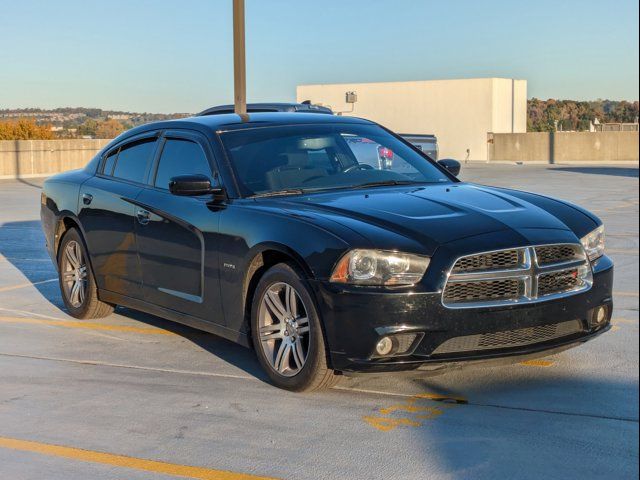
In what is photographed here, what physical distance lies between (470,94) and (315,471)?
56.2 m

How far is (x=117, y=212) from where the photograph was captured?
24.7 ft

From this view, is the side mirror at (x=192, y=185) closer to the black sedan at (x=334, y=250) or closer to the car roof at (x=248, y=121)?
the black sedan at (x=334, y=250)

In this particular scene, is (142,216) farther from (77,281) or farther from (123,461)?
(123,461)

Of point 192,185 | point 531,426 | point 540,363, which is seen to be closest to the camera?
point 531,426

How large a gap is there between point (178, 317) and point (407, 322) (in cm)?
212

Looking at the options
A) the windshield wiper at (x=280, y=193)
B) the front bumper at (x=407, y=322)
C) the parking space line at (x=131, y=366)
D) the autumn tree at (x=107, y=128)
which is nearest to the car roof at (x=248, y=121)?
the windshield wiper at (x=280, y=193)

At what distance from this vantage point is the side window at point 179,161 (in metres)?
6.93

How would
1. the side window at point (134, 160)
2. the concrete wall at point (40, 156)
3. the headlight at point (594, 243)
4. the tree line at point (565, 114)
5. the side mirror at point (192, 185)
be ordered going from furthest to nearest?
the tree line at point (565, 114) < the concrete wall at point (40, 156) < the side window at point (134, 160) < the side mirror at point (192, 185) < the headlight at point (594, 243)

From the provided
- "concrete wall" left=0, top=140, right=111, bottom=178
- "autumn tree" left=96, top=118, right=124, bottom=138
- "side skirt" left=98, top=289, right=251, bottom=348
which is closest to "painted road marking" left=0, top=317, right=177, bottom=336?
"side skirt" left=98, top=289, right=251, bottom=348

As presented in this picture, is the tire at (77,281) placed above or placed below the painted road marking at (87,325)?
above

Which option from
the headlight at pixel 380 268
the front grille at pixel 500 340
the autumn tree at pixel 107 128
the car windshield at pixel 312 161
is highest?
the autumn tree at pixel 107 128

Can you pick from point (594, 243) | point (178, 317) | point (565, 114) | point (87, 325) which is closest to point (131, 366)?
point (178, 317)

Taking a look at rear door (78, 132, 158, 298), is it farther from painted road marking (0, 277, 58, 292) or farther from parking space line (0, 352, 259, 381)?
painted road marking (0, 277, 58, 292)

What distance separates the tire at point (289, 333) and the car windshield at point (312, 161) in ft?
2.74
